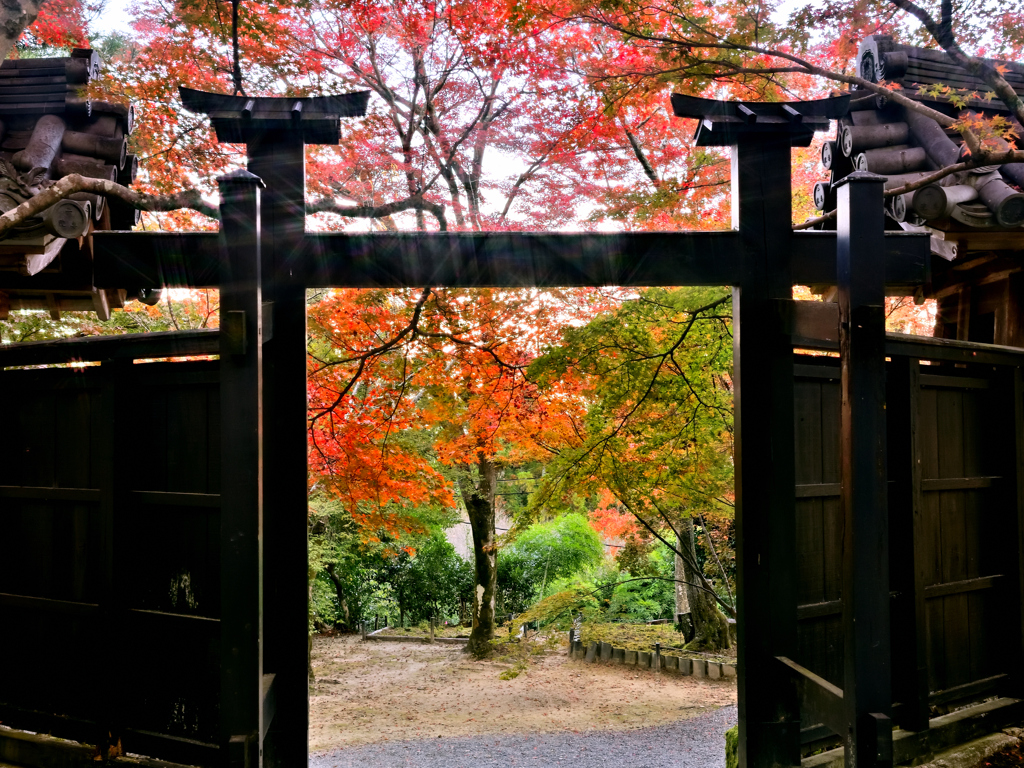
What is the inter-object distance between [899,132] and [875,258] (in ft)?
10.4

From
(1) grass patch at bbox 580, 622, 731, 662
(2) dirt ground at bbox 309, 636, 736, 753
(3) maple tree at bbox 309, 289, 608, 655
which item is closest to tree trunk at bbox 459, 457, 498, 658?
(2) dirt ground at bbox 309, 636, 736, 753

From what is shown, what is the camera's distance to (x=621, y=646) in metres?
10.9

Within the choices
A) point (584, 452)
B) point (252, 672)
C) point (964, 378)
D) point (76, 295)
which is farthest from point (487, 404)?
point (252, 672)

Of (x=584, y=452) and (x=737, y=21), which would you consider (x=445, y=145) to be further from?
(x=584, y=452)

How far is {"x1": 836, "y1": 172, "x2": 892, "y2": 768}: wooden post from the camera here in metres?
2.57

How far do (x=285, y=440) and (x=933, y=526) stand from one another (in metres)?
3.58

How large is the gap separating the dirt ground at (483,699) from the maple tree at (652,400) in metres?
3.26

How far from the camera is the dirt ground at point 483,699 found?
913cm

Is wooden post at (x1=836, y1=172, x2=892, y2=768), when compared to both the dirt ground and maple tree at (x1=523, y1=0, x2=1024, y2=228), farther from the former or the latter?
the dirt ground

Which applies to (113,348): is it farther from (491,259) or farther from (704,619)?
(704,619)

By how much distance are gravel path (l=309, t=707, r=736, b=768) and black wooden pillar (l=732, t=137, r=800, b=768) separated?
5341mm

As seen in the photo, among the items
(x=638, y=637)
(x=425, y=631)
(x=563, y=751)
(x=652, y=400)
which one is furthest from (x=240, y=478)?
(x=425, y=631)

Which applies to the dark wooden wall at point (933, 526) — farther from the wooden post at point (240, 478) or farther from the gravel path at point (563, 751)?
the gravel path at point (563, 751)

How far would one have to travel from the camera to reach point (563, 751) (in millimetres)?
8273
